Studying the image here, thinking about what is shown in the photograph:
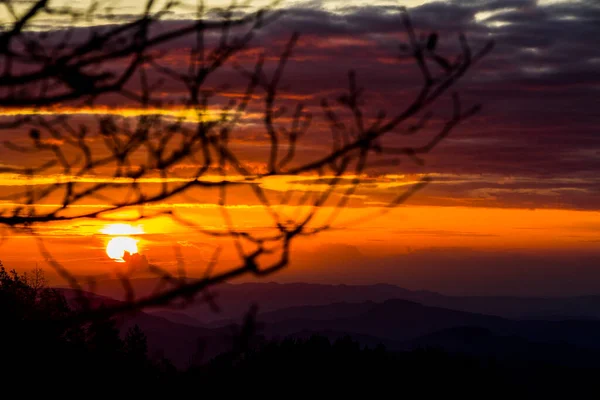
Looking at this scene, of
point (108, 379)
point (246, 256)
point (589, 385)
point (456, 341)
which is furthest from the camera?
point (456, 341)

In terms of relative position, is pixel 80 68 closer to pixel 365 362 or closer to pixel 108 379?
pixel 108 379

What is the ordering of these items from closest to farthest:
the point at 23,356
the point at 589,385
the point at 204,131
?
1. the point at 204,131
2. the point at 23,356
3. the point at 589,385

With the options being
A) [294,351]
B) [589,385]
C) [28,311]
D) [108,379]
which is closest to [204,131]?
[108,379]

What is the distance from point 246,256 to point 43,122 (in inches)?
80.4

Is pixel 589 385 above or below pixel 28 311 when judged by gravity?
below

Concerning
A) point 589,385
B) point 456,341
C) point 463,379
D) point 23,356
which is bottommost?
point 456,341

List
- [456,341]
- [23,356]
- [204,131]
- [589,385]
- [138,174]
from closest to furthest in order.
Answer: [204,131], [138,174], [23,356], [589,385], [456,341]

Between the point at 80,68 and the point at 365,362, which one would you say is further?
the point at 365,362

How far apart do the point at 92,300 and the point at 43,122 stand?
1.26 metres

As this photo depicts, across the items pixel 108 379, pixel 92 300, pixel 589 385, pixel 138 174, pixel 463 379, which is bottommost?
pixel 589 385

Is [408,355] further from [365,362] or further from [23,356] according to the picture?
[23,356]

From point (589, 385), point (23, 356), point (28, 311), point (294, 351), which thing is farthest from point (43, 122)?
point (589, 385)

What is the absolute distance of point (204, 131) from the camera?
5.13m

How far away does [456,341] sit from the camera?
15575 centimetres
